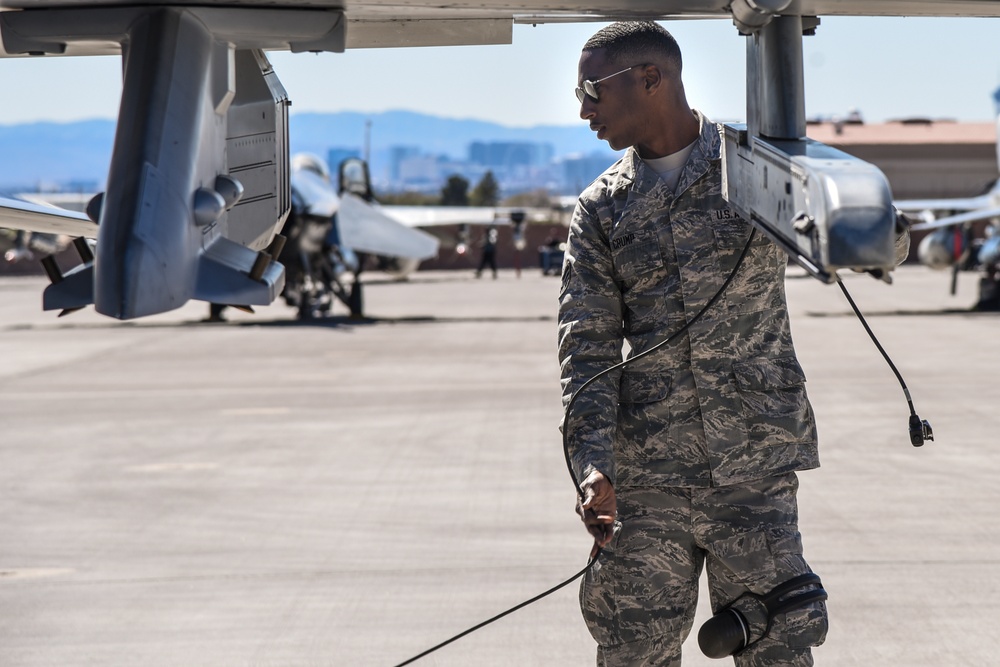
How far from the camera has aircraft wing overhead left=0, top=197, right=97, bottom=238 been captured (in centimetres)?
370

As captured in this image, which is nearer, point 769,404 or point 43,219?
point 769,404

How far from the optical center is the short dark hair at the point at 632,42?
3.01 m

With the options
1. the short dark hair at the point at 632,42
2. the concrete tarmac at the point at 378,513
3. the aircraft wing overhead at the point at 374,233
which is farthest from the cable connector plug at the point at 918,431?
the aircraft wing overhead at the point at 374,233

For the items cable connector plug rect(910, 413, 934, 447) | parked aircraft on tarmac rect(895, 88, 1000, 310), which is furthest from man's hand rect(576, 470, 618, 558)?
parked aircraft on tarmac rect(895, 88, 1000, 310)

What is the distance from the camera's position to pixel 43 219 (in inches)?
147

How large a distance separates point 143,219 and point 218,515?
194 inches

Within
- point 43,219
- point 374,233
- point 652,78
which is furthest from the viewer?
point 374,233

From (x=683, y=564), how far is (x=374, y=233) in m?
23.8

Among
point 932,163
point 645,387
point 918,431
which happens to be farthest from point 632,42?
point 932,163

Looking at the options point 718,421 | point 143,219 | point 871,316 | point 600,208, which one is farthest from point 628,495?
point 871,316

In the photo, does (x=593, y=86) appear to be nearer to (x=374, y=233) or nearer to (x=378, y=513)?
(x=378, y=513)

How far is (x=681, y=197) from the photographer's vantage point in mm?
3127

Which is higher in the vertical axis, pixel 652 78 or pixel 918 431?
pixel 652 78

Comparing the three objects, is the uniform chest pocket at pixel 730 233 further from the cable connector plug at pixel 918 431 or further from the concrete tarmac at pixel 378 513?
the concrete tarmac at pixel 378 513
